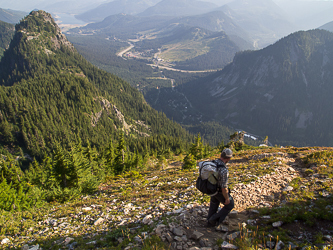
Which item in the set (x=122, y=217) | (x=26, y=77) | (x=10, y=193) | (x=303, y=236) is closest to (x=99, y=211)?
(x=122, y=217)

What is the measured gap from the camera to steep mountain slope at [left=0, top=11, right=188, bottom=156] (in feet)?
376

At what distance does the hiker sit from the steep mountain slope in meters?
86.9

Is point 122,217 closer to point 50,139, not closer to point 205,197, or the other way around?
point 205,197

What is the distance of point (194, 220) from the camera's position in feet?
33.3

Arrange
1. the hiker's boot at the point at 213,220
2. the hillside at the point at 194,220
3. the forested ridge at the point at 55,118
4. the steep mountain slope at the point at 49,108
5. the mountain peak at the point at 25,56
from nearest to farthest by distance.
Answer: the hillside at the point at 194,220 → the hiker's boot at the point at 213,220 → the forested ridge at the point at 55,118 → the steep mountain slope at the point at 49,108 → the mountain peak at the point at 25,56

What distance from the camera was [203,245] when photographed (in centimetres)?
810

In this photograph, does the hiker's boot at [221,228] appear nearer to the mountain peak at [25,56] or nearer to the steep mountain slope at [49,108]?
the steep mountain slope at [49,108]

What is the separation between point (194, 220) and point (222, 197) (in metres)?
2.57

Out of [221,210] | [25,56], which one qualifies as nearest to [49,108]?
[25,56]

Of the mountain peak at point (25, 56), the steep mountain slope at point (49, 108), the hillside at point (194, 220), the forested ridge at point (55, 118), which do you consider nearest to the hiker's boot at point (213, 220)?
the hillside at point (194, 220)

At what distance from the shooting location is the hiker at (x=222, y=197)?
8250mm

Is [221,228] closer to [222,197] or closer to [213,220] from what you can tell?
[213,220]

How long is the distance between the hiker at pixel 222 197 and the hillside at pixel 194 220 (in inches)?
23.7

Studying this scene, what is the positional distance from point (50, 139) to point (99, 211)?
126 m
